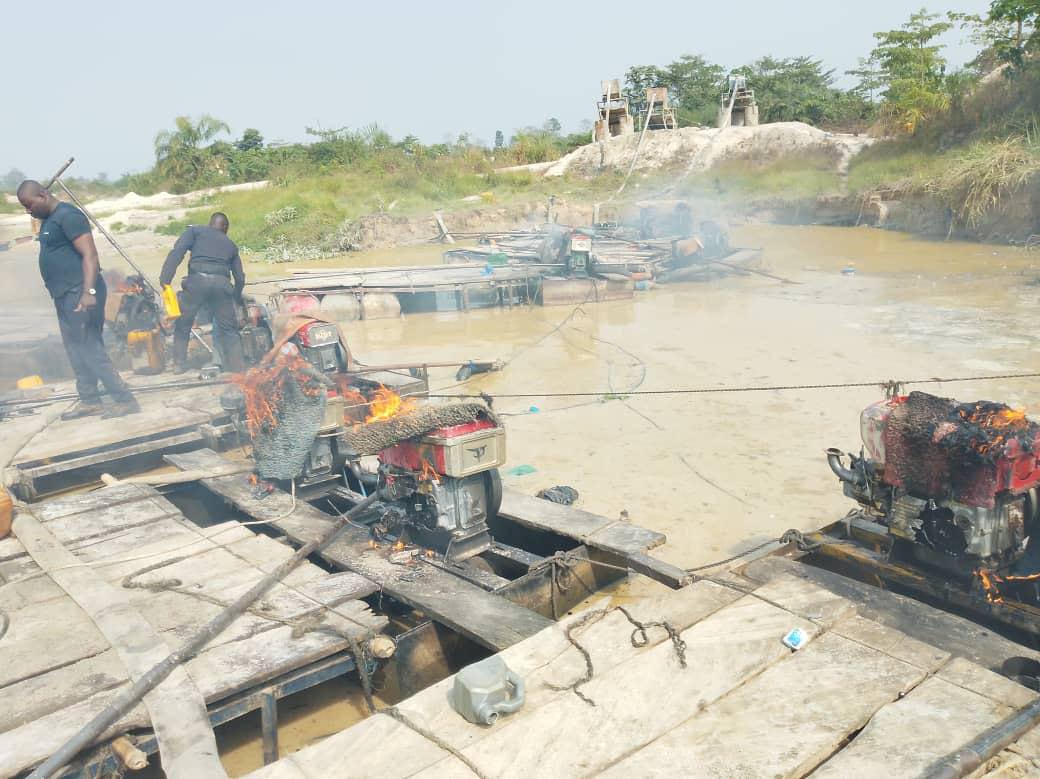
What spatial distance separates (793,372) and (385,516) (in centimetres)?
616

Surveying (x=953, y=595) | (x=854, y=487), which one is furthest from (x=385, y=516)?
(x=953, y=595)

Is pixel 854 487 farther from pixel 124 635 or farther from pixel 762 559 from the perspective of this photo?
pixel 124 635

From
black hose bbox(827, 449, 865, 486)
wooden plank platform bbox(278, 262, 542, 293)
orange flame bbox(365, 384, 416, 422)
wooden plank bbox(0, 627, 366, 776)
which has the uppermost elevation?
orange flame bbox(365, 384, 416, 422)

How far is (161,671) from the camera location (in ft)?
11.2

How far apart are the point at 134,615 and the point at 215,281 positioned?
16.8ft

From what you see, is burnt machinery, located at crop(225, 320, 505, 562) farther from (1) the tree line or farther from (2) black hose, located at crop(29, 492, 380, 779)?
(1) the tree line

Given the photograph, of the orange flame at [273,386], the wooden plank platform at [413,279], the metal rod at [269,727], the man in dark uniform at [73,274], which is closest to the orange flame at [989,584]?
the metal rod at [269,727]

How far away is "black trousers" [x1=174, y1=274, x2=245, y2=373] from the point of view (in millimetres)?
8383

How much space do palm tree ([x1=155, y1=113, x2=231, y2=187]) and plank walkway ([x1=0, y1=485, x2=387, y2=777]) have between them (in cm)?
3986

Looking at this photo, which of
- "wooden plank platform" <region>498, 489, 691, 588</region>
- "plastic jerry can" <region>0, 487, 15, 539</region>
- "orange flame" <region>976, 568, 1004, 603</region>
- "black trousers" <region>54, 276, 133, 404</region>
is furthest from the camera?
"black trousers" <region>54, 276, 133, 404</region>

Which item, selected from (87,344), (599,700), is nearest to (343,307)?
(87,344)

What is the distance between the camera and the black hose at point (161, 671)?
9.70 ft

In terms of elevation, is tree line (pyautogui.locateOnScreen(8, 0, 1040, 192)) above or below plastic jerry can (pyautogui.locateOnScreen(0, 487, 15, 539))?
above

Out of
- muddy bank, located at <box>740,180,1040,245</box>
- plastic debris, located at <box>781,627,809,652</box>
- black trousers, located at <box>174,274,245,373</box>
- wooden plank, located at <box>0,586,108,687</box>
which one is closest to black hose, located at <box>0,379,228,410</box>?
black trousers, located at <box>174,274,245,373</box>
